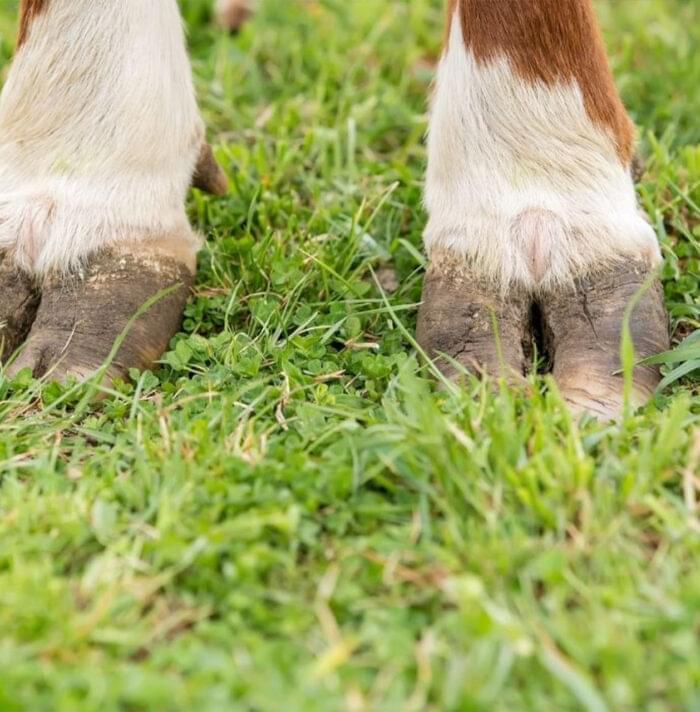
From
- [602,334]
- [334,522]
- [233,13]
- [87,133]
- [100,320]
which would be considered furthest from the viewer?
[233,13]

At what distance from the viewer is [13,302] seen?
2367 millimetres

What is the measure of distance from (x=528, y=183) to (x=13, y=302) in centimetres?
112

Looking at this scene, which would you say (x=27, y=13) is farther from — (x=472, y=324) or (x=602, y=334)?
(x=602, y=334)

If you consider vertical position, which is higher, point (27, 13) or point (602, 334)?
point (27, 13)

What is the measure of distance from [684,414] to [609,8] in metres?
2.64

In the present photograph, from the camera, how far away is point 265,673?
1501 mm

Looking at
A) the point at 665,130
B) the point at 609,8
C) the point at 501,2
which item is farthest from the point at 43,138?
the point at 609,8

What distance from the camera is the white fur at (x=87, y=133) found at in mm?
2369

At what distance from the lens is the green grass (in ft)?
4.90

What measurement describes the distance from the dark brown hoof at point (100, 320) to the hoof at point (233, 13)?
6.19 ft

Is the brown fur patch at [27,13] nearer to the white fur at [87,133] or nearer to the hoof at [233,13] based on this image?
the white fur at [87,133]

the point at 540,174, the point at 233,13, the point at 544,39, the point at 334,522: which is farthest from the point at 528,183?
the point at 233,13

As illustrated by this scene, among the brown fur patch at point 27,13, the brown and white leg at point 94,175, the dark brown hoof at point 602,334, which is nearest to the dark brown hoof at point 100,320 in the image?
the brown and white leg at point 94,175

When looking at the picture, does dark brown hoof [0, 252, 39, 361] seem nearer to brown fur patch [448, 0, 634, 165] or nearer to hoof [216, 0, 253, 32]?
brown fur patch [448, 0, 634, 165]
